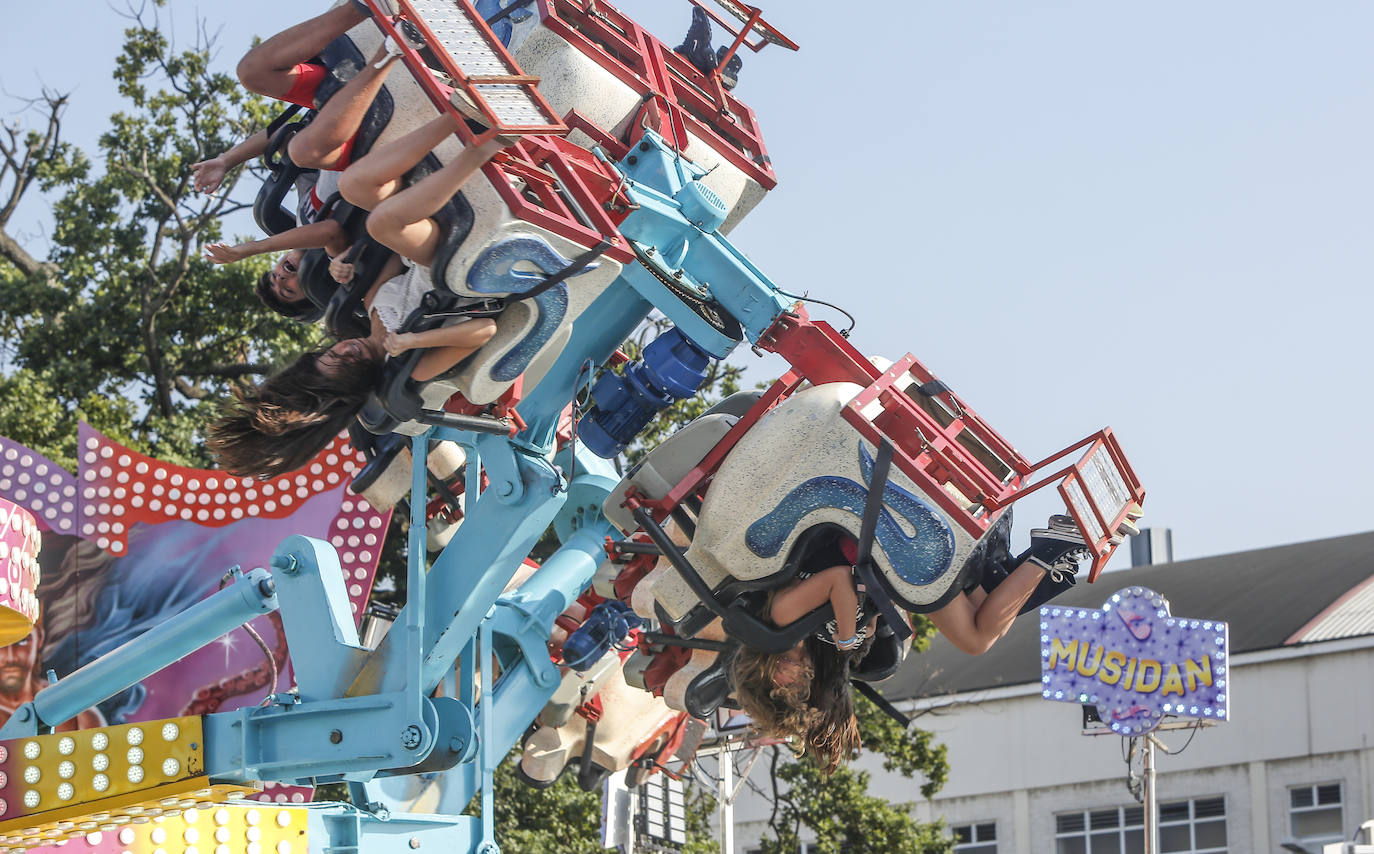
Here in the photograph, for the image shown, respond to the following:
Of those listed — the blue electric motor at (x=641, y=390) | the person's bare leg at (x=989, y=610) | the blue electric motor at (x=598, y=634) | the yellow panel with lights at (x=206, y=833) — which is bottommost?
the yellow panel with lights at (x=206, y=833)

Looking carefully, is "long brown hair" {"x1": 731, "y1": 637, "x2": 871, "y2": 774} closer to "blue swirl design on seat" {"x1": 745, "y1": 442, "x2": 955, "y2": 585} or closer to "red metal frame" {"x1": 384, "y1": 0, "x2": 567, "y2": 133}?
"blue swirl design on seat" {"x1": 745, "y1": 442, "x2": 955, "y2": 585}

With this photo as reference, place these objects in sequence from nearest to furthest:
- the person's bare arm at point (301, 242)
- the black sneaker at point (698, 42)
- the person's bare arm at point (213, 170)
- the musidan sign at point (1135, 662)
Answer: the person's bare arm at point (301, 242) → the person's bare arm at point (213, 170) → the black sneaker at point (698, 42) → the musidan sign at point (1135, 662)

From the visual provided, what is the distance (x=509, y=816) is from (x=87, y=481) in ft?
20.9

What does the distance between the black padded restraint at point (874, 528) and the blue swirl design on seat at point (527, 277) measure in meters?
1.13

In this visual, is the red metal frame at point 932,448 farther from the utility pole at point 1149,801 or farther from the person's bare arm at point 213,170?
the utility pole at point 1149,801

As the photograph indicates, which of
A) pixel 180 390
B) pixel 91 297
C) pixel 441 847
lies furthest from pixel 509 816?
pixel 441 847

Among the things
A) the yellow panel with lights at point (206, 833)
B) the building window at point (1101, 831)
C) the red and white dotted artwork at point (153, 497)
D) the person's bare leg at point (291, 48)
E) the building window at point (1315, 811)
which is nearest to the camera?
the yellow panel with lights at point (206, 833)

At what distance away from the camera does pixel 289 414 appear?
637 centimetres

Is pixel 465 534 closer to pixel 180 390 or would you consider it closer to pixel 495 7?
pixel 495 7

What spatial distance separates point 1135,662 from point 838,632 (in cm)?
898

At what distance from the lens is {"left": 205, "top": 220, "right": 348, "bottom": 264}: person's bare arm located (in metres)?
6.02

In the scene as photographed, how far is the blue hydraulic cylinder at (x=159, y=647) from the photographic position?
6254 millimetres

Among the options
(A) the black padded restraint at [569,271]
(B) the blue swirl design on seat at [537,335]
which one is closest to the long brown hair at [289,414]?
(B) the blue swirl design on seat at [537,335]

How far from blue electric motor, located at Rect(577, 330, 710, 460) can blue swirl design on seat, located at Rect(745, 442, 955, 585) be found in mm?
924
